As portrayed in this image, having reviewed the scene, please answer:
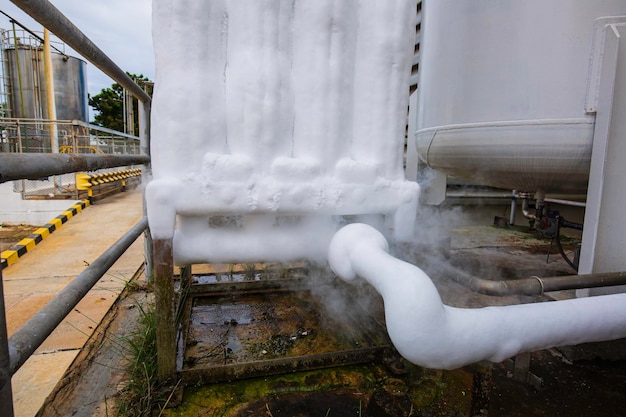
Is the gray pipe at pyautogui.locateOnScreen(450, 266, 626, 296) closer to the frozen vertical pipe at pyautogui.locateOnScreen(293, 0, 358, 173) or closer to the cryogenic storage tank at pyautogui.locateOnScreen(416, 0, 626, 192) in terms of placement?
the cryogenic storage tank at pyautogui.locateOnScreen(416, 0, 626, 192)

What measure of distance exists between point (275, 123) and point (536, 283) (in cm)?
120

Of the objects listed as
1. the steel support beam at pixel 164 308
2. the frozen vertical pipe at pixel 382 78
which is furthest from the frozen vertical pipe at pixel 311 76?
the steel support beam at pixel 164 308

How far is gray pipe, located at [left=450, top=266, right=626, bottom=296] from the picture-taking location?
1.48 meters

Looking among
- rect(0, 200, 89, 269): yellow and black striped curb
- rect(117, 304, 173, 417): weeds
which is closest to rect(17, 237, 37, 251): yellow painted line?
rect(0, 200, 89, 269): yellow and black striped curb

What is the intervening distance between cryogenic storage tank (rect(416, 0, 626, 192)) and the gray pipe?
2.03ft

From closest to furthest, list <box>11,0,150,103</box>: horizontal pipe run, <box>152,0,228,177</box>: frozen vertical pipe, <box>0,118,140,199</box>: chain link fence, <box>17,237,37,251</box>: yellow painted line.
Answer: <box>11,0,150,103</box>: horizontal pipe run < <box>152,0,228,177</box>: frozen vertical pipe < <box>17,237,37,251</box>: yellow painted line < <box>0,118,140,199</box>: chain link fence

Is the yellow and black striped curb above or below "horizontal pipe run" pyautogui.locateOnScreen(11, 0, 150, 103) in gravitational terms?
below

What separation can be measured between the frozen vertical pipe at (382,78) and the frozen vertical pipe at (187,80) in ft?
2.03

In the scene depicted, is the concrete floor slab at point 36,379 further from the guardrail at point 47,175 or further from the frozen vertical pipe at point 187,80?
the frozen vertical pipe at point 187,80

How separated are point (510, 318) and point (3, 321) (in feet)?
4.36

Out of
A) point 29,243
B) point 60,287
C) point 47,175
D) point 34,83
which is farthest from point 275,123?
point 34,83

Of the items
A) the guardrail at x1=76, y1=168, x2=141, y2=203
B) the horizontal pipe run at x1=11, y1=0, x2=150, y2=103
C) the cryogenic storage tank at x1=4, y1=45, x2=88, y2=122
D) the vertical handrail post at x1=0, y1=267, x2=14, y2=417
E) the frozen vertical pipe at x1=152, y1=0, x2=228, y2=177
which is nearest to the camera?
the vertical handrail post at x1=0, y1=267, x2=14, y2=417

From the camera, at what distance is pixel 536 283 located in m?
1.50

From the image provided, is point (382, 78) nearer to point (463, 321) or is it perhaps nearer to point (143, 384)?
point (463, 321)
